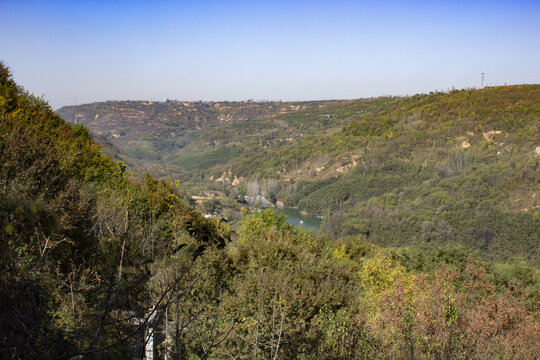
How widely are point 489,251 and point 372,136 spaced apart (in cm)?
5807

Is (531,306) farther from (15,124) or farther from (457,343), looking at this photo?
(15,124)

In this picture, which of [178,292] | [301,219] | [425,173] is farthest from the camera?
[425,173]

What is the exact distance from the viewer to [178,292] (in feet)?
11.5

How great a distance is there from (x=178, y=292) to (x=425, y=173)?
2997 inches

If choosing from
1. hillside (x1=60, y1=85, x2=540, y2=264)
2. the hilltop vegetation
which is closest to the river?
hillside (x1=60, y1=85, x2=540, y2=264)

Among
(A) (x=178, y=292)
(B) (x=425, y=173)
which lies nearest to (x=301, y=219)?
(B) (x=425, y=173)

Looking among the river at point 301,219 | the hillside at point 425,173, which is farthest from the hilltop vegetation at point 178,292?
the river at point 301,219

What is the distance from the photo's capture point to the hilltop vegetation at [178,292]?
7.63 feet

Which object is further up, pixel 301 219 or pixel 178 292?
pixel 178 292

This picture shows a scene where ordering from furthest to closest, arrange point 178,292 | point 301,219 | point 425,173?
point 425,173
point 301,219
point 178,292

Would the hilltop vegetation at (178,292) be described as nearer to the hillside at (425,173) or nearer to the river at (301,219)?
the hillside at (425,173)

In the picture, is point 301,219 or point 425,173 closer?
point 301,219

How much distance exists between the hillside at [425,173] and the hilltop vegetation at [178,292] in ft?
112

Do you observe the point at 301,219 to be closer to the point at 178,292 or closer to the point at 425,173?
the point at 425,173
